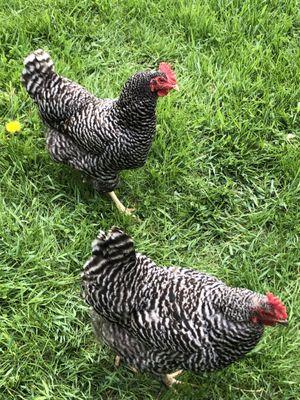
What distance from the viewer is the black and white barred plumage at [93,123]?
3.75 metres

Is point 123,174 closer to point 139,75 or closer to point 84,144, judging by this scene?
point 84,144

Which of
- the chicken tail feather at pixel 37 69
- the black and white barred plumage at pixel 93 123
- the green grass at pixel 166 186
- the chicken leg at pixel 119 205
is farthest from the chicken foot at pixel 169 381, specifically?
the chicken tail feather at pixel 37 69

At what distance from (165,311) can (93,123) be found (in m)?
1.45

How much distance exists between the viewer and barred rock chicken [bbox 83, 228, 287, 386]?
9.95ft

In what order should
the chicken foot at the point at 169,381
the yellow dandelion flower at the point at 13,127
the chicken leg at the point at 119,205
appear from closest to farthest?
the chicken foot at the point at 169,381 < the chicken leg at the point at 119,205 < the yellow dandelion flower at the point at 13,127

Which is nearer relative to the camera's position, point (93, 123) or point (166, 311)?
point (166, 311)

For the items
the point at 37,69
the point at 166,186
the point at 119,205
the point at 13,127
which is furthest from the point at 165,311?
the point at 13,127

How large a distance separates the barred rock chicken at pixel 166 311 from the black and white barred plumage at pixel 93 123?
872 mm

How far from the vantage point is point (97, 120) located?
3.88m

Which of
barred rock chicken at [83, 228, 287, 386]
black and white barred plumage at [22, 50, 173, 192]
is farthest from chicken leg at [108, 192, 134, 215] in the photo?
barred rock chicken at [83, 228, 287, 386]

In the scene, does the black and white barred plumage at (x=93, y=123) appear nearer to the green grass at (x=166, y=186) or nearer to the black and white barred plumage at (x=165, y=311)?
the green grass at (x=166, y=186)

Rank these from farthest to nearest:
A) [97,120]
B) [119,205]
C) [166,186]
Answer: [166,186]
[119,205]
[97,120]

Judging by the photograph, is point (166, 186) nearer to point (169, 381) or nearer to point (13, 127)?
point (13, 127)

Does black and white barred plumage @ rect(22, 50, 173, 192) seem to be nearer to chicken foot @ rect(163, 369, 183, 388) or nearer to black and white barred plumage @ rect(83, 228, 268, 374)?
black and white barred plumage @ rect(83, 228, 268, 374)
